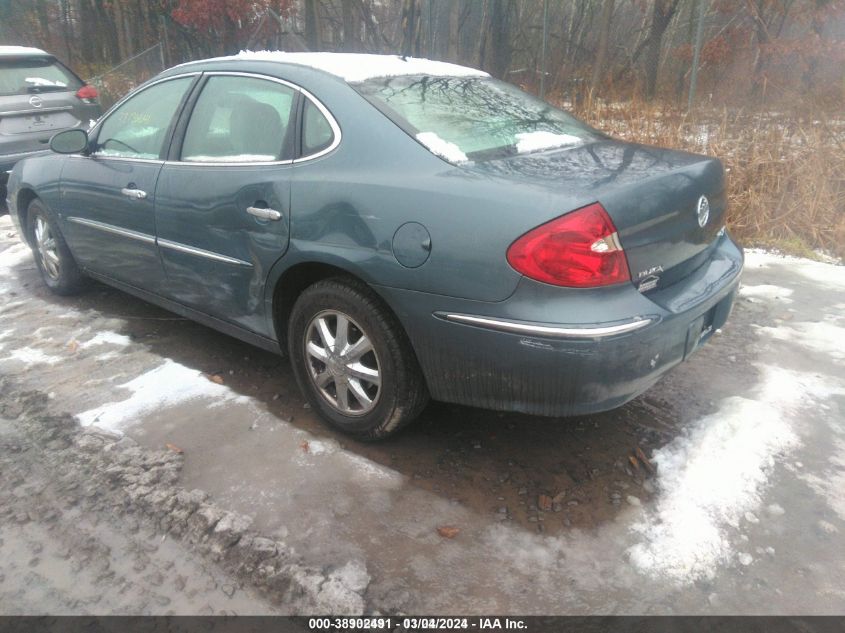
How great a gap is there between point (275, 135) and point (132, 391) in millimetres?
1532

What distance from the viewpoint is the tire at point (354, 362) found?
268 centimetres

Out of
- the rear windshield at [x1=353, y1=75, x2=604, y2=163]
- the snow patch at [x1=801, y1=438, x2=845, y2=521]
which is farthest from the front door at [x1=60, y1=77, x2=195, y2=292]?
the snow patch at [x1=801, y1=438, x2=845, y2=521]

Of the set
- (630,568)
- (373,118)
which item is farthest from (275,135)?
(630,568)

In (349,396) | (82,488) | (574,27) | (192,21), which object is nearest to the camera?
(82,488)

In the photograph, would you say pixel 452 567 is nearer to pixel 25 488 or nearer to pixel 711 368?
pixel 25 488

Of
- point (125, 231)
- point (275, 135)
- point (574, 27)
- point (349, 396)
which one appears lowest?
point (349, 396)

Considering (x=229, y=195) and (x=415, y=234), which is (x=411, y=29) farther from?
(x=415, y=234)

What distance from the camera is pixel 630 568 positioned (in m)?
2.25

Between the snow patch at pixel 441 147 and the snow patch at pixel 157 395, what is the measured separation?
5.32 ft

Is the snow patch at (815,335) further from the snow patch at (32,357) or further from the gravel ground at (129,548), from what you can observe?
the snow patch at (32,357)

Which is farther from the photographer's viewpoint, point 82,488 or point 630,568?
point 82,488

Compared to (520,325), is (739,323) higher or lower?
lower

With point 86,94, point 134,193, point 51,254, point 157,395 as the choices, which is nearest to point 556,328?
point 157,395

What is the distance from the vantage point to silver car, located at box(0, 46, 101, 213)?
23.7 feet
